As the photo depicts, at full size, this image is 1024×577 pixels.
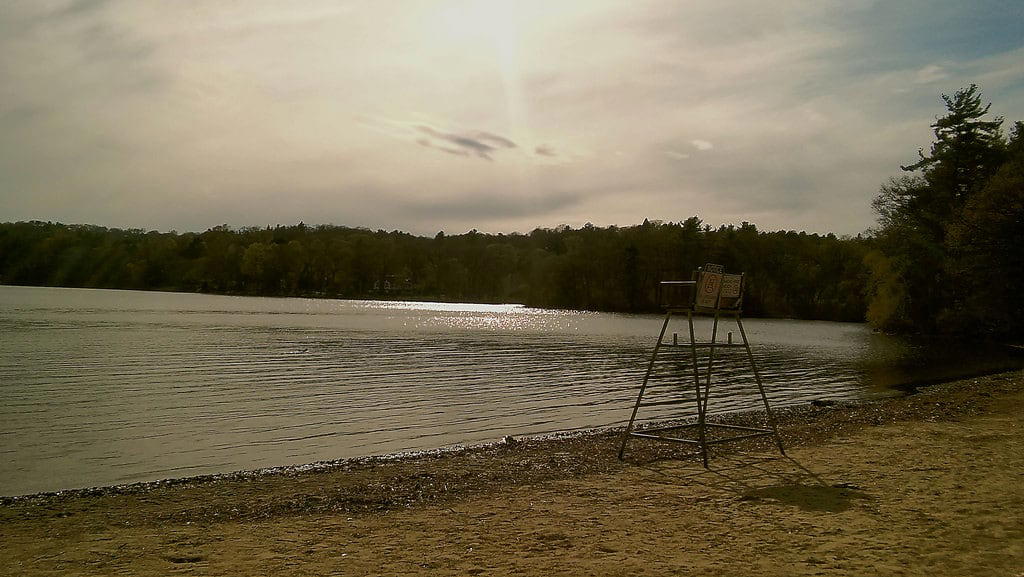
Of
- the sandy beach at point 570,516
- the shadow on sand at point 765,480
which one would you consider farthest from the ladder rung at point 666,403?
the shadow on sand at point 765,480

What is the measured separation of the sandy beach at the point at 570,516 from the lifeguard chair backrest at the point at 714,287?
8.64 ft

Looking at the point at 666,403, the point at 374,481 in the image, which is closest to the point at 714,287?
the point at 374,481

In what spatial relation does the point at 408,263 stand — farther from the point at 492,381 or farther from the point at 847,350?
the point at 492,381

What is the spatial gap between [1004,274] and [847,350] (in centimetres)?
1140

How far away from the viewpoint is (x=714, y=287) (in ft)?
36.3

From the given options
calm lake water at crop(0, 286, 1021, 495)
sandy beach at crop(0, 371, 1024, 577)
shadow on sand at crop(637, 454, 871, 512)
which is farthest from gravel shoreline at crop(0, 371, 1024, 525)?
calm lake water at crop(0, 286, 1021, 495)

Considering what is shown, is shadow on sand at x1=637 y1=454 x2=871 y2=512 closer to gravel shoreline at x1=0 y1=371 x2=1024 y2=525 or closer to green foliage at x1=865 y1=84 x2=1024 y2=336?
gravel shoreline at x1=0 y1=371 x2=1024 y2=525

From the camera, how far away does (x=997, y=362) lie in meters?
35.8

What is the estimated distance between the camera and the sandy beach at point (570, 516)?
6566mm

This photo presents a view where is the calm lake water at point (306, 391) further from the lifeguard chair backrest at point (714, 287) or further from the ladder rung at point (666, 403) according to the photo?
the lifeguard chair backrest at point (714, 287)

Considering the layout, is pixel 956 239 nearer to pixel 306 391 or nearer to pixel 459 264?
pixel 306 391

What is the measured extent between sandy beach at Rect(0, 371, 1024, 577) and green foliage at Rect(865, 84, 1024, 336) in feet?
134

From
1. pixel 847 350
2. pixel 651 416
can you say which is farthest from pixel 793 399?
pixel 847 350

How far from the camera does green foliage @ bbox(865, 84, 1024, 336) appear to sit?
4647cm
